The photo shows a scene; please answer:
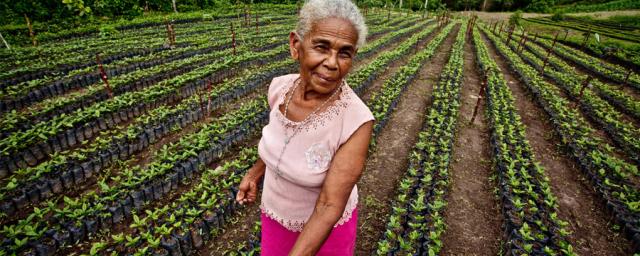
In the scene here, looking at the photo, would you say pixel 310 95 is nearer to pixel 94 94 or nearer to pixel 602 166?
pixel 602 166

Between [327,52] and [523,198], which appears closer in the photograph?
[327,52]

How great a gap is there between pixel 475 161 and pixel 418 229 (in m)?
3.16

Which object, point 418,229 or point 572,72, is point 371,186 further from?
point 572,72

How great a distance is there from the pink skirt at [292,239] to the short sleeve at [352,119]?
0.59 meters

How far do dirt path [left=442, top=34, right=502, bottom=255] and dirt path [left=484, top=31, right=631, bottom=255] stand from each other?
1.09 meters

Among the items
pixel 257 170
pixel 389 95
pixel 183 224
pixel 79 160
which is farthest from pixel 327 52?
pixel 389 95

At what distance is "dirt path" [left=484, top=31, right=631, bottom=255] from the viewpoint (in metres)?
4.47

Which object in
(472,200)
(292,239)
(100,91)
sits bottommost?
(472,200)

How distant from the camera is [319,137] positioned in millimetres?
A: 1352

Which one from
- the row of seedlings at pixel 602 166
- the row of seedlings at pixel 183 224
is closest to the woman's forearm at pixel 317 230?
the row of seedlings at pixel 183 224

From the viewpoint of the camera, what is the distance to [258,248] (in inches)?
143

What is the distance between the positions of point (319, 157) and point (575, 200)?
20.4 feet

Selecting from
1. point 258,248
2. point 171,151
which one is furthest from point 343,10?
point 171,151

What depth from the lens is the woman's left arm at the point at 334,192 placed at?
1232 mm
